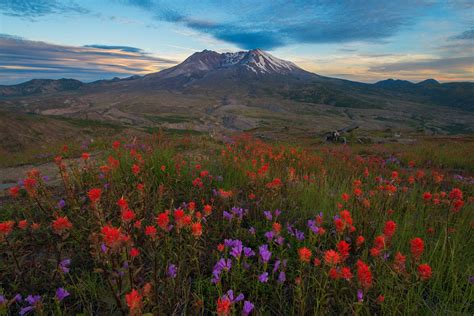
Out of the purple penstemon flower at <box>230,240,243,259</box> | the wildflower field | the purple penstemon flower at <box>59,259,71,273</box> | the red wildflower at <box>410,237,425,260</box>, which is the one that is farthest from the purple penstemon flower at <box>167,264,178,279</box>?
the red wildflower at <box>410,237,425,260</box>

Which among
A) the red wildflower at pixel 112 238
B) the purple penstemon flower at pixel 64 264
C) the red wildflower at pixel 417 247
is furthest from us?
the purple penstemon flower at pixel 64 264

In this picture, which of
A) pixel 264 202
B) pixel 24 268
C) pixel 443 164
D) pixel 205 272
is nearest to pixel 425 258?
pixel 264 202

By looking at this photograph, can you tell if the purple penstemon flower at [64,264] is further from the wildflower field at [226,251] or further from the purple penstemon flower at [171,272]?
the purple penstemon flower at [171,272]

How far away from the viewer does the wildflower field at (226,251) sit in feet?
5.99

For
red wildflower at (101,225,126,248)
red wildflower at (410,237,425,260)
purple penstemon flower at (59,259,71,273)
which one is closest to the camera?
red wildflower at (101,225,126,248)

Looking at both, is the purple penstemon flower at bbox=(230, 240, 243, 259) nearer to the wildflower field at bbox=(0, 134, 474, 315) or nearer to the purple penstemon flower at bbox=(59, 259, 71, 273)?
the wildflower field at bbox=(0, 134, 474, 315)

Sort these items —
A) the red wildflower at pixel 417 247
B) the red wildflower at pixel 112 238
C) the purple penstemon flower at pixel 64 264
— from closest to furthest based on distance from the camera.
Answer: the red wildflower at pixel 112 238 → the red wildflower at pixel 417 247 → the purple penstemon flower at pixel 64 264

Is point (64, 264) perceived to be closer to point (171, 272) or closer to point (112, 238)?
point (171, 272)

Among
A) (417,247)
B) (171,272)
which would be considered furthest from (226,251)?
(417,247)

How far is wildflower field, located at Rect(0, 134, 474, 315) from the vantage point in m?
1.83

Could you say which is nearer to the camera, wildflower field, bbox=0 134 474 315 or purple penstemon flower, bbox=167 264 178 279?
wildflower field, bbox=0 134 474 315

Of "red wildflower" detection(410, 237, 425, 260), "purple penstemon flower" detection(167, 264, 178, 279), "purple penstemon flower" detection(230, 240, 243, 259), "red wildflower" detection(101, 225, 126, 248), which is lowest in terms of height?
"purple penstemon flower" detection(167, 264, 178, 279)

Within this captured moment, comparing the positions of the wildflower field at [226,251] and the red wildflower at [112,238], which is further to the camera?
the wildflower field at [226,251]

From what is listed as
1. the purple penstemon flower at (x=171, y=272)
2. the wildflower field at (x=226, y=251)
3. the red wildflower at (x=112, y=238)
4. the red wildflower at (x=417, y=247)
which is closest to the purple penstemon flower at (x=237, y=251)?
the wildflower field at (x=226, y=251)
